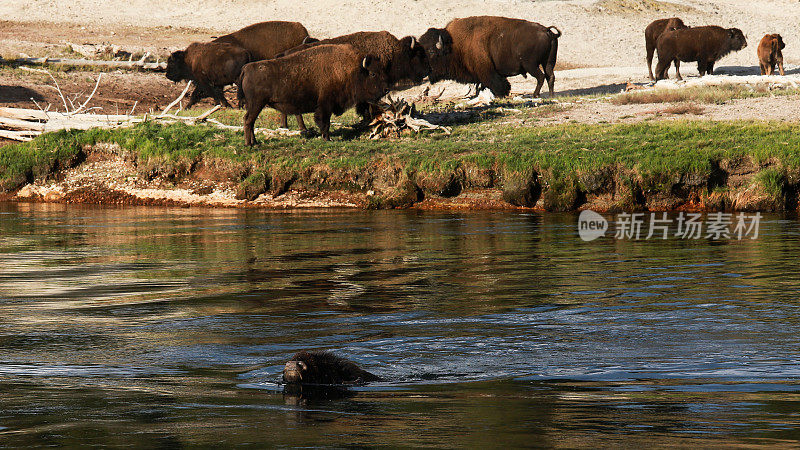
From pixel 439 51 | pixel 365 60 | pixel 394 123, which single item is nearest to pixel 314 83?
pixel 365 60

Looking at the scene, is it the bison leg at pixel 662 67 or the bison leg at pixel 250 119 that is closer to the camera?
the bison leg at pixel 250 119

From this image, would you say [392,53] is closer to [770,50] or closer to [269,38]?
[269,38]

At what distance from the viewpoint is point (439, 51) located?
26.1m

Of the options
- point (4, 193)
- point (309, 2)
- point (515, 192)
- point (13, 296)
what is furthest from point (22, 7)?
point (13, 296)

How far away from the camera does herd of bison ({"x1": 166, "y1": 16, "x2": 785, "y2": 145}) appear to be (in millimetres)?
20578

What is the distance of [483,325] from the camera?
27.4 ft

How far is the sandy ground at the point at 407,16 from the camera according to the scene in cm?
4934

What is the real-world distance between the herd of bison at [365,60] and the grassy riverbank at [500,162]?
87 centimetres

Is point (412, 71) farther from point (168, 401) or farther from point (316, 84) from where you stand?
point (168, 401)

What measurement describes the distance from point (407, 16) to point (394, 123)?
33.7 m

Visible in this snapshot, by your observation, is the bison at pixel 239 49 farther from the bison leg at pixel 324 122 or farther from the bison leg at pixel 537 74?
the bison leg at pixel 537 74

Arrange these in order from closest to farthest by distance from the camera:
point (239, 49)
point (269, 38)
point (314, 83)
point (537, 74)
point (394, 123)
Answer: point (314, 83) → point (394, 123) → point (239, 49) → point (269, 38) → point (537, 74)

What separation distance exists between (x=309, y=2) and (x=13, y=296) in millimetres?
48629

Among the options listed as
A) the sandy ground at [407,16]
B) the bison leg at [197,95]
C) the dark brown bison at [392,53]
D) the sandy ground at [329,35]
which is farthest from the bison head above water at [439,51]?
the sandy ground at [407,16]
